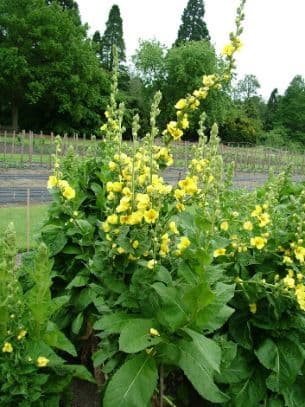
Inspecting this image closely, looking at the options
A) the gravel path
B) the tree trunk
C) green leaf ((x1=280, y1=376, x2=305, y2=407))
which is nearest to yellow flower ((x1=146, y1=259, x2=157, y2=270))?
green leaf ((x1=280, y1=376, x2=305, y2=407))

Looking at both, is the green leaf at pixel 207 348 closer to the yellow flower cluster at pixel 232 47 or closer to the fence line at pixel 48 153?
the yellow flower cluster at pixel 232 47

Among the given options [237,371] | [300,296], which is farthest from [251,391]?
[300,296]

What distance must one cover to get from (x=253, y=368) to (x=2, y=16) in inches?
1682

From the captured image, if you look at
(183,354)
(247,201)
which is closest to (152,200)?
(183,354)

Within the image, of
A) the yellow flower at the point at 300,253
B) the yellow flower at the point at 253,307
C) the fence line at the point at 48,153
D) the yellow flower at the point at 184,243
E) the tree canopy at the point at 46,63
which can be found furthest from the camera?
the tree canopy at the point at 46,63

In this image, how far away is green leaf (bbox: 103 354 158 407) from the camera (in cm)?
186

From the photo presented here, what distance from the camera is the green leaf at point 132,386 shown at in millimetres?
1861

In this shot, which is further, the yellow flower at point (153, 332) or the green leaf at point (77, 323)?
the green leaf at point (77, 323)

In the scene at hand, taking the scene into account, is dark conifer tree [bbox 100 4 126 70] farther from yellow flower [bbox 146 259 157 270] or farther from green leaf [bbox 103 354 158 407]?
green leaf [bbox 103 354 158 407]

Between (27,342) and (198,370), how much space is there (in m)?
0.75

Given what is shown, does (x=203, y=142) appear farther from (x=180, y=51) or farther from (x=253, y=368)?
(x=180, y=51)

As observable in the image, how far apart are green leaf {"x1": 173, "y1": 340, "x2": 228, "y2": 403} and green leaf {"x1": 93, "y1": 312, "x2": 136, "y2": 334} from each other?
10.1 inches

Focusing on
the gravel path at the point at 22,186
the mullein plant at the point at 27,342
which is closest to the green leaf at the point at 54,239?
the mullein plant at the point at 27,342

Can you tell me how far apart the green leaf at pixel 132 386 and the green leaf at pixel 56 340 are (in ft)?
0.91
